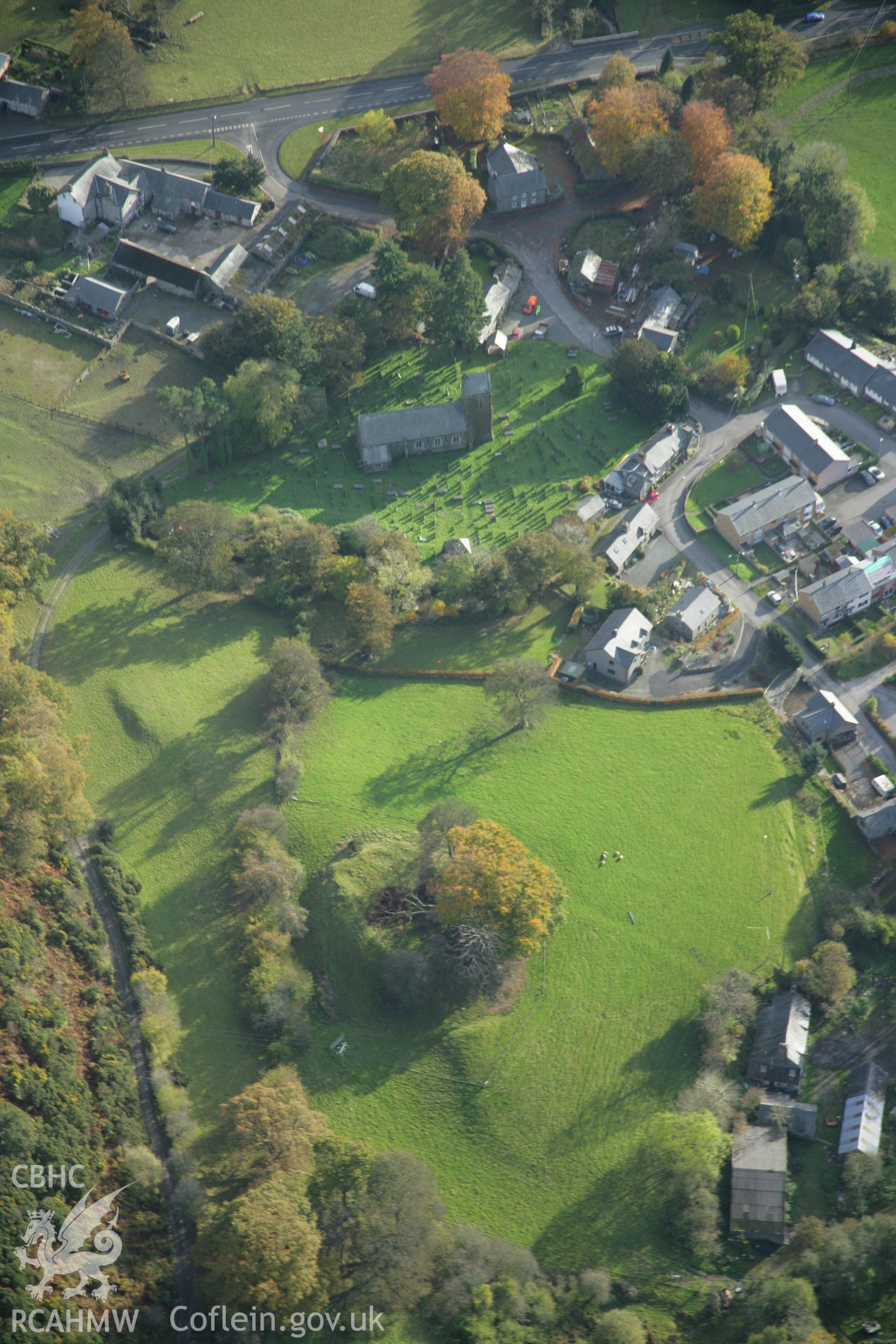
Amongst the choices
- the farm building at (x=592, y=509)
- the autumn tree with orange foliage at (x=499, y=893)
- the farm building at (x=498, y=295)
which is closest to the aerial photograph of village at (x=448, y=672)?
the autumn tree with orange foliage at (x=499, y=893)

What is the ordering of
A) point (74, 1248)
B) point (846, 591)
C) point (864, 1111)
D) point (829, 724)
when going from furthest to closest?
1. point (846, 591)
2. point (829, 724)
3. point (864, 1111)
4. point (74, 1248)

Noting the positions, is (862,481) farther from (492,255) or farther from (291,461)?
(291,461)

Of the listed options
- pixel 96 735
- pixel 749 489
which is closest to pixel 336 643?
pixel 96 735

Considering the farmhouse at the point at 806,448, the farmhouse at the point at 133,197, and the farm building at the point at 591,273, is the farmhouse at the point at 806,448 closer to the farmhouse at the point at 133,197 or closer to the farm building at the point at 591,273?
the farm building at the point at 591,273

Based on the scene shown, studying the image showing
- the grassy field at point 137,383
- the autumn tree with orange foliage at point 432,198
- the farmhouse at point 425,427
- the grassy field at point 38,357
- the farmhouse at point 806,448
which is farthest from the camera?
the autumn tree with orange foliage at point 432,198

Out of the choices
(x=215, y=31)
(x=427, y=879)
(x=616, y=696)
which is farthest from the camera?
(x=215, y=31)

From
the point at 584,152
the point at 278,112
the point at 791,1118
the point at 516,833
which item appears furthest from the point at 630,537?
the point at 278,112

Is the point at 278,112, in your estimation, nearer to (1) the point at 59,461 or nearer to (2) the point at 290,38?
(2) the point at 290,38
